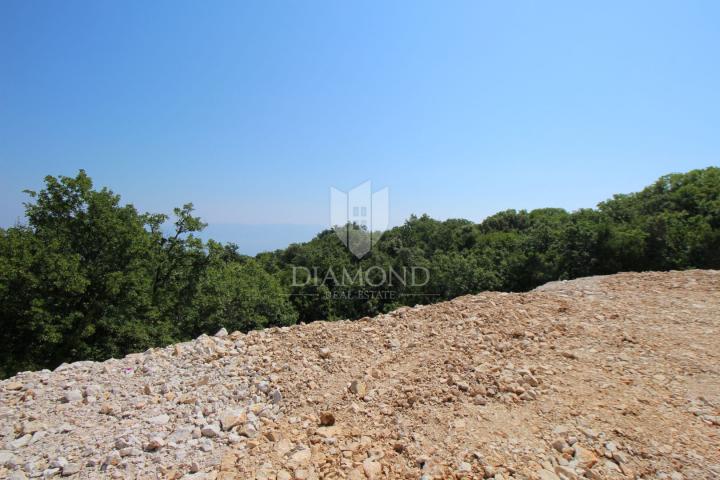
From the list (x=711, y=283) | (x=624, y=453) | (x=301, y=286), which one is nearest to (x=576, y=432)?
(x=624, y=453)

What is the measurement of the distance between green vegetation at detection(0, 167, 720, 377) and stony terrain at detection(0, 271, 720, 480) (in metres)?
5.31

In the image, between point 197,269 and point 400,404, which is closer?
point 400,404

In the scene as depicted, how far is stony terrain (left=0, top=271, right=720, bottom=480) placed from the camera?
2.80m

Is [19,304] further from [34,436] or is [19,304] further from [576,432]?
[576,432]

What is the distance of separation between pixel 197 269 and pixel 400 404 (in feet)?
36.1

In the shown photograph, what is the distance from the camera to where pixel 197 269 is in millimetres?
12602

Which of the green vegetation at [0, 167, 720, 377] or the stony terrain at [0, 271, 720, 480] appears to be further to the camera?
the green vegetation at [0, 167, 720, 377]

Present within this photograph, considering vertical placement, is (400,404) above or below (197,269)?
below

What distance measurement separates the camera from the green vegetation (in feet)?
28.0

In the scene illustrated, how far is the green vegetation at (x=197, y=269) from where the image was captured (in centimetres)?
855

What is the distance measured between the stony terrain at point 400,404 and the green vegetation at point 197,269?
5.31m

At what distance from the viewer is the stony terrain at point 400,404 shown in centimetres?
280

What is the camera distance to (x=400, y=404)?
3.47m

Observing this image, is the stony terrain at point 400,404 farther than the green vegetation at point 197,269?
No
